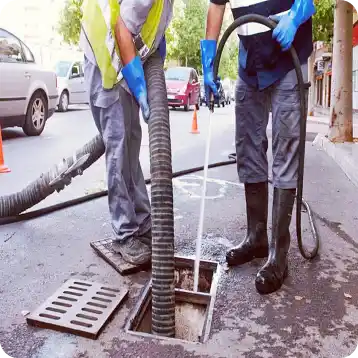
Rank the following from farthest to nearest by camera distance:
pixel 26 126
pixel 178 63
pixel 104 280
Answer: pixel 178 63 < pixel 26 126 < pixel 104 280

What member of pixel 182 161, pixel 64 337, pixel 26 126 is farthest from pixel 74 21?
pixel 64 337

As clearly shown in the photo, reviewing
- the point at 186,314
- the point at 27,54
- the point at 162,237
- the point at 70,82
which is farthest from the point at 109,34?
the point at 70,82

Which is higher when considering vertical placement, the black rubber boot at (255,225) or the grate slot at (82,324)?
the black rubber boot at (255,225)

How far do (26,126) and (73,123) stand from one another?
11.6 ft

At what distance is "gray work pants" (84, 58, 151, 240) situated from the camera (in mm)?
2957

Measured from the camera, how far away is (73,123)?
13.0 m

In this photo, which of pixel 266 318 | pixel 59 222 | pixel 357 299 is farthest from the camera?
pixel 59 222

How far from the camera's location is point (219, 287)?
278cm

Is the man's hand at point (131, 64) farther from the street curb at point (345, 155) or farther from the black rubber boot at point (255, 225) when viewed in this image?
the street curb at point (345, 155)

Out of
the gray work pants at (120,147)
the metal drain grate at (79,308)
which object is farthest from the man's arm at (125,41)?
the metal drain grate at (79,308)

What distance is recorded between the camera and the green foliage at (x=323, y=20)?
53.1 feet

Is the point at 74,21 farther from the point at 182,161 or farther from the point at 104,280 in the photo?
the point at 104,280

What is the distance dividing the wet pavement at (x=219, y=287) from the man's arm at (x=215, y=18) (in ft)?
4.82

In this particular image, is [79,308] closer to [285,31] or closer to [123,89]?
[123,89]
